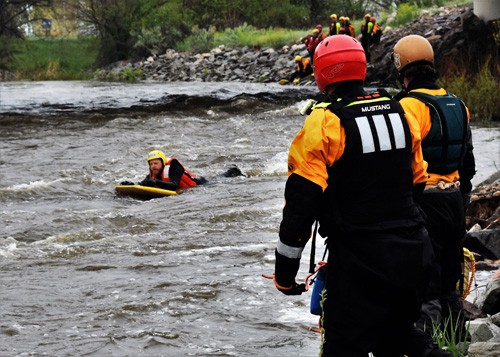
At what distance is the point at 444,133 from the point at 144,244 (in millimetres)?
5277

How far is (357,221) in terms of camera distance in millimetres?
3850

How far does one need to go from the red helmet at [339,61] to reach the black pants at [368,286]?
0.68 m

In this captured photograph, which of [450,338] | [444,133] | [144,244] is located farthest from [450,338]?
[144,244]

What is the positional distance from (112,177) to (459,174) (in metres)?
10.8

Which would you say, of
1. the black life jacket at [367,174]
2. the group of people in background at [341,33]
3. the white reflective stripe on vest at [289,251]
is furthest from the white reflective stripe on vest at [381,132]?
the group of people in background at [341,33]

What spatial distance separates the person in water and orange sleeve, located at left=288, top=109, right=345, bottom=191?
946 cm

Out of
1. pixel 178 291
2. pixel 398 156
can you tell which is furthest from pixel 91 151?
pixel 398 156

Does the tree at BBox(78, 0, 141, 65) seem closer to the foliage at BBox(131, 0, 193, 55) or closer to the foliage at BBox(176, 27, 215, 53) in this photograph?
the foliage at BBox(131, 0, 193, 55)

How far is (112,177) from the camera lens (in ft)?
50.7

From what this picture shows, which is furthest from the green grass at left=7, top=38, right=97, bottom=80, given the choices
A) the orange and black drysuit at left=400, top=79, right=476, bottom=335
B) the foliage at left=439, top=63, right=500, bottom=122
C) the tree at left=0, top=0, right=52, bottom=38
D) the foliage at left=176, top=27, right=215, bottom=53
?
the orange and black drysuit at left=400, top=79, right=476, bottom=335

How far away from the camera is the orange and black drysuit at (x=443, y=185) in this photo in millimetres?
4941

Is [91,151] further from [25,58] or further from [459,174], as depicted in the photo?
[25,58]

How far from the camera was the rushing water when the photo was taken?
6504mm

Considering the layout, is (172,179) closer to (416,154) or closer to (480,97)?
(480,97)
